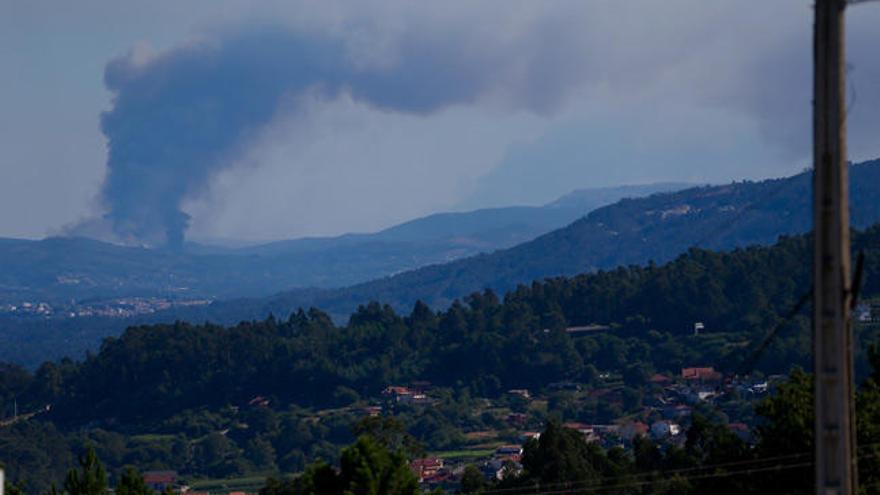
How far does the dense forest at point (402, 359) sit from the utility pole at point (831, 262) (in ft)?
198

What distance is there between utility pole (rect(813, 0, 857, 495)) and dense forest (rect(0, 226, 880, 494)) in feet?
198

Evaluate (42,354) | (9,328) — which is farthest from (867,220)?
(9,328)

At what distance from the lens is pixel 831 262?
7.09 metres

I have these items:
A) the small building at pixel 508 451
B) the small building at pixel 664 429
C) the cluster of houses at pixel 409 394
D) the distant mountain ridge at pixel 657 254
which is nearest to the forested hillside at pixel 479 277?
the distant mountain ridge at pixel 657 254

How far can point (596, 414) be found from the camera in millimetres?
68125

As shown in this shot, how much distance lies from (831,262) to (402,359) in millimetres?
76643

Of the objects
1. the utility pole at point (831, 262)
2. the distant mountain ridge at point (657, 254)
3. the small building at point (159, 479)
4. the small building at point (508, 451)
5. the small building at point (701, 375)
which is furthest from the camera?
the distant mountain ridge at point (657, 254)

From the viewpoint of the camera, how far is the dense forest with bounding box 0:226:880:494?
231 ft

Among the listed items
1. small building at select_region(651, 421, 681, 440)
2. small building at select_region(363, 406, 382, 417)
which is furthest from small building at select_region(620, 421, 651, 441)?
small building at select_region(363, 406, 382, 417)

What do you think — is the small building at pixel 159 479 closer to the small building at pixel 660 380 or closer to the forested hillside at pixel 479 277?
the small building at pixel 660 380

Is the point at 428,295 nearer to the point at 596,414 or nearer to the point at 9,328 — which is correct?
the point at 9,328

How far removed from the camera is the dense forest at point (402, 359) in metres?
70.5

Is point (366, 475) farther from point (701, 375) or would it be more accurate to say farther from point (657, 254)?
point (657, 254)

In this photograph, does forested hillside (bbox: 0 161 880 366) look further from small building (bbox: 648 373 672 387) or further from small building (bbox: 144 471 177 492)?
small building (bbox: 144 471 177 492)
